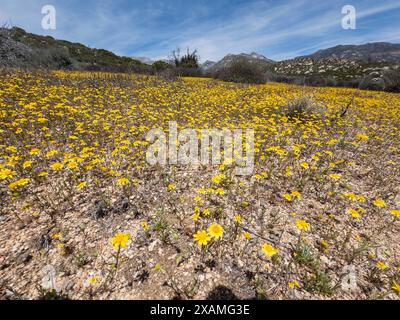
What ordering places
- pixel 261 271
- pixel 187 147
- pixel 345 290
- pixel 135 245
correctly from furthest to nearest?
pixel 187 147, pixel 135 245, pixel 261 271, pixel 345 290

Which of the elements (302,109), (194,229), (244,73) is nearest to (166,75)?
(244,73)

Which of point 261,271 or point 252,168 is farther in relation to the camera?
point 252,168

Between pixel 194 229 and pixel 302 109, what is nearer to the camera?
pixel 194 229

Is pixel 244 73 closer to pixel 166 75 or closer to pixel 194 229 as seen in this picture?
pixel 166 75

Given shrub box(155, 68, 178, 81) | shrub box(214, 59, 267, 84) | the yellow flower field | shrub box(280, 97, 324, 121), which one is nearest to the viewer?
the yellow flower field

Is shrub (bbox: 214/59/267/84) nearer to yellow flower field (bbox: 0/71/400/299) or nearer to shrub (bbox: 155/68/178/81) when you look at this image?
shrub (bbox: 155/68/178/81)

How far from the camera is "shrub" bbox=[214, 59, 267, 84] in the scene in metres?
24.7

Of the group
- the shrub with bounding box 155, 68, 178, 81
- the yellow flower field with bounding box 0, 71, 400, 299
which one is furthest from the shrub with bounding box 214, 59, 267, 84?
the yellow flower field with bounding box 0, 71, 400, 299

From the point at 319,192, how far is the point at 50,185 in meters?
6.18

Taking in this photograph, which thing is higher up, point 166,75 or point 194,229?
point 166,75

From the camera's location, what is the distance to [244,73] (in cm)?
2550

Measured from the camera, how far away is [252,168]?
5398mm
